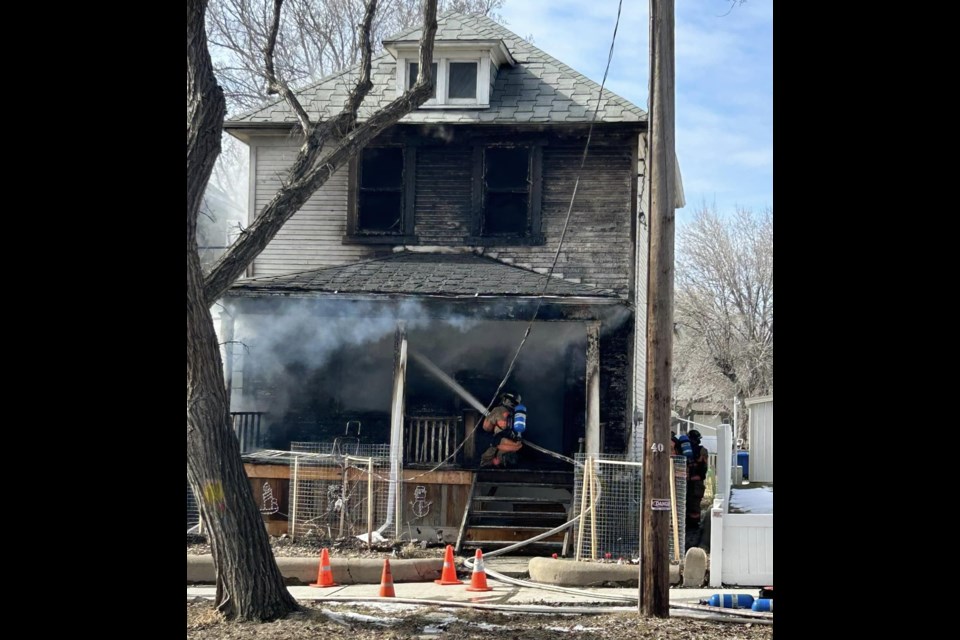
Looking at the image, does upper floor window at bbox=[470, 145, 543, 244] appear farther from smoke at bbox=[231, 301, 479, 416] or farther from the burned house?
smoke at bbox=[231, 301, 479, 416]

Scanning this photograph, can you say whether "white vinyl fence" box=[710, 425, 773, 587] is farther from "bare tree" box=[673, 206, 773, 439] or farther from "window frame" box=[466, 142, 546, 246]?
"bare tree" box=[673, 206, 773, 439]

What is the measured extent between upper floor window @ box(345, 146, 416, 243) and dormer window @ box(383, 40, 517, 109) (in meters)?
1.20

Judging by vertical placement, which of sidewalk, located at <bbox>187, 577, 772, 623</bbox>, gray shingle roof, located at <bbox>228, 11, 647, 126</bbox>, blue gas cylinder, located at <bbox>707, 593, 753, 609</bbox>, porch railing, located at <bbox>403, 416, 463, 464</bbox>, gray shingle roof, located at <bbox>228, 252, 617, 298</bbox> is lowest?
sidewalk, located at <bbox>187, 577, 772, 623</bbox>

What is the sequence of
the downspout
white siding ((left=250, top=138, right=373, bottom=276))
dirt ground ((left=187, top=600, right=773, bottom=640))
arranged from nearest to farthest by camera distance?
dirt ground ((left=187, top=600, right=773, bottom=640))
the downspout
white siding ((left=250, top=138, right=373, bottom=276))

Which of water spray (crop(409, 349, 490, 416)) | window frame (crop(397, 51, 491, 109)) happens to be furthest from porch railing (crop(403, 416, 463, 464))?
window frame (crop(397, 51, 491, 109))

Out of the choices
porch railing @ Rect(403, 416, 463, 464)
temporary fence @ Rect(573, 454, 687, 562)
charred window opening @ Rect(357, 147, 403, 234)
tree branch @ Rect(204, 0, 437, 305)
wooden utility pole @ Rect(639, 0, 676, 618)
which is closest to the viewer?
wooden utility pole @ Rect(639, 0, 676, 618)

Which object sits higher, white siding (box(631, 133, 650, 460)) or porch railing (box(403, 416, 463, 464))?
white siding (box(631, 133, 650, 460))

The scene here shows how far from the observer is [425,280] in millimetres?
17062

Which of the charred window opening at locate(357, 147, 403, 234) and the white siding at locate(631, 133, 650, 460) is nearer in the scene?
the white siding at locate(631, 133, 650, 460)

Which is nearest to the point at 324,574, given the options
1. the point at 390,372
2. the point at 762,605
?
the point at 762,605

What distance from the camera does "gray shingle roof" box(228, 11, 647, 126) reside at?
18.2 m
